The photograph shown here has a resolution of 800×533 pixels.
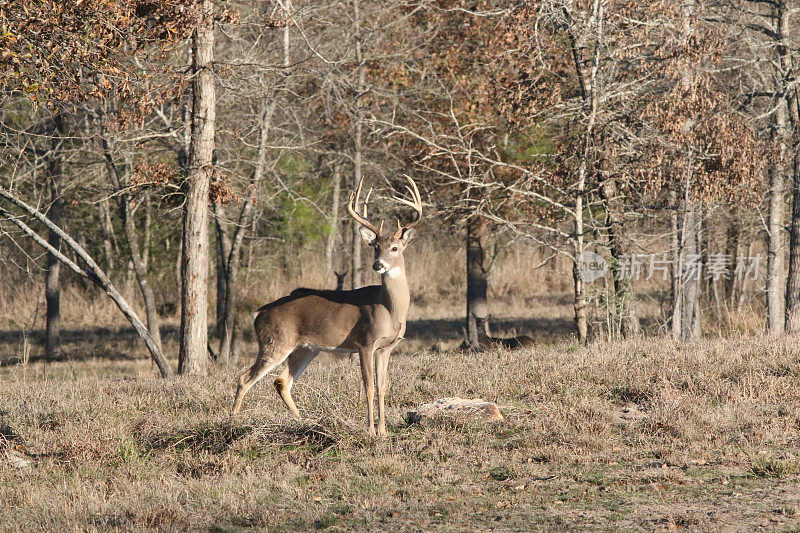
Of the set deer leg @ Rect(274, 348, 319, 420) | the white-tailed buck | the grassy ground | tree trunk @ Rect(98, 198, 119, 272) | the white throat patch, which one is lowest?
the grassy ground

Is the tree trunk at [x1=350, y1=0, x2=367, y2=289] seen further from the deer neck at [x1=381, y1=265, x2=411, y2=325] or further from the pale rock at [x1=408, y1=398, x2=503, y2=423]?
the pale rock at [x1=408, y1=398, x2=503, y2=423]

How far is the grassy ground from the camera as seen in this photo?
20.2 ft

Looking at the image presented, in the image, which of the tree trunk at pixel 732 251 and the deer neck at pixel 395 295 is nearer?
the deer neck at pixel 395 295

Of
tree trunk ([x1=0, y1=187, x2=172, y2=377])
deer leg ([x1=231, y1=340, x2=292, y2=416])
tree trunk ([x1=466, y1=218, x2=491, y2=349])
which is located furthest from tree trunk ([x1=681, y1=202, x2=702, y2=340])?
deer leg ([x1=231, y1=340, x2=292, y2=416])

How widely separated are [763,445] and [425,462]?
275 cm

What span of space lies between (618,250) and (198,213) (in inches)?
268

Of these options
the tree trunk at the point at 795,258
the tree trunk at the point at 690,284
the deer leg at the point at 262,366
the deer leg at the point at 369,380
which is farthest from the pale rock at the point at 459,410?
the tree trunk at the point at 795,258

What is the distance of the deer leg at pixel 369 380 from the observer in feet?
26.5

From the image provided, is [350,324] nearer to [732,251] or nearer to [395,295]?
[395,295]

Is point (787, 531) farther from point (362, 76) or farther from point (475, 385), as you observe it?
point (362, 76)

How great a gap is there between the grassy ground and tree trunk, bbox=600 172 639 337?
3714mm

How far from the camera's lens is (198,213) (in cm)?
1305

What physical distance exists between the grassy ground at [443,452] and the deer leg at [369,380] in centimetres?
19

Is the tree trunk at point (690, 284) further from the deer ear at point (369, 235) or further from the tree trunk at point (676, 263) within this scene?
the deer ear at point (369, 235)
